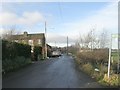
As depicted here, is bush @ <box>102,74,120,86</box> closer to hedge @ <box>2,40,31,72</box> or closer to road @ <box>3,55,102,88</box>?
road @ <box>3,55,102,88</box>

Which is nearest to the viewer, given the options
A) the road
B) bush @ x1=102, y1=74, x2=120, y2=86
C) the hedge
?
the road

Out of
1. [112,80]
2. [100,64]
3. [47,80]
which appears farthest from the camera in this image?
[100,64]

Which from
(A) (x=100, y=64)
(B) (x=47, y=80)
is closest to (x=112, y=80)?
(B) (x=47, y=80)

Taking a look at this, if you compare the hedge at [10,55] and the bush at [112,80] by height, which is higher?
the hedge at [10,55]

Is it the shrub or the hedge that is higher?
the hedge

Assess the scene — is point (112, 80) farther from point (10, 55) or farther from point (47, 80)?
point (10, 55)

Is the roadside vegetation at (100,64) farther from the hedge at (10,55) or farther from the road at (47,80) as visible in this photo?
the hedge at (10,55)

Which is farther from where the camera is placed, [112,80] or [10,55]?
[10,55]

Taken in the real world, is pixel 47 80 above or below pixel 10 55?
below

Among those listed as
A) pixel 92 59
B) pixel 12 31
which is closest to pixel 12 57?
pixel 92 59

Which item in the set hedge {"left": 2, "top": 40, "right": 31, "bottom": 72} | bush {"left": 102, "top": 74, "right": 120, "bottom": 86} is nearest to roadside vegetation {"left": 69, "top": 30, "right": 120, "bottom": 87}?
bush {"left": 102, "top": 74, "right": 120, "bottom": 86}

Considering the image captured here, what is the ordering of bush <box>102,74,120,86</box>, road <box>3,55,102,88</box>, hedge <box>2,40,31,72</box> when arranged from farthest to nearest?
hedge <box>2,40,31,72</box>
bush <box>102,74,120,86</box>
road <box>3,55,102,88</box>

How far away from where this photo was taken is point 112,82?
50.9 ft

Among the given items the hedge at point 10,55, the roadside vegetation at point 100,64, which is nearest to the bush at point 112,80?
the roadside vegetation at point 100,64
